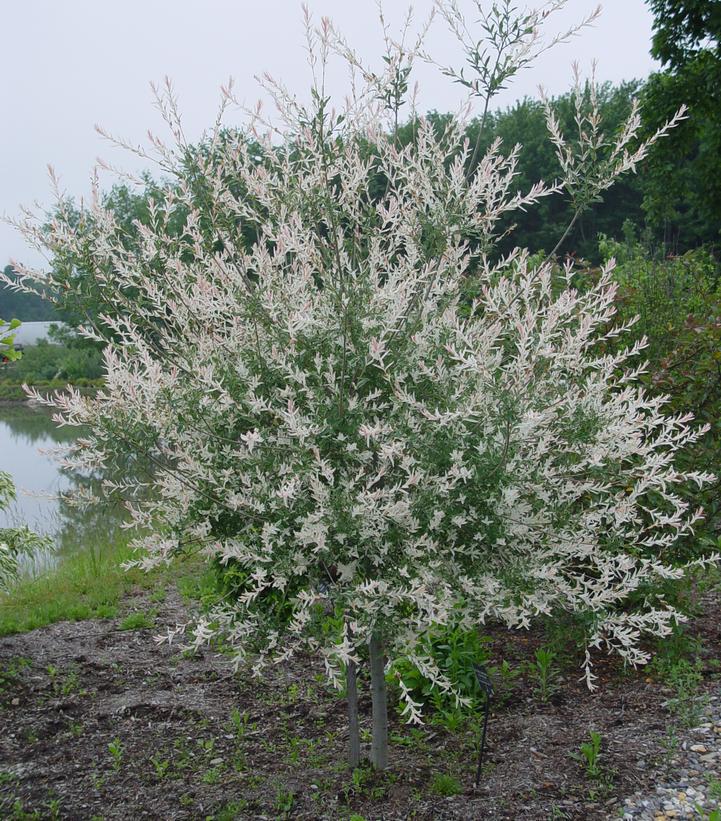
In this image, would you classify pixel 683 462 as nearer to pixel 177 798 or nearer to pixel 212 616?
pixel 212 616

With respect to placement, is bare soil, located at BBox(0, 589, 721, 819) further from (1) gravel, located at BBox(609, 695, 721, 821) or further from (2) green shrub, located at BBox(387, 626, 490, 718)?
(2) green shrub, located at BBox(387, 626, 490, 718)

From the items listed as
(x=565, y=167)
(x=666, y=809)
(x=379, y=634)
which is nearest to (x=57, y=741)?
(x=379, y=634)

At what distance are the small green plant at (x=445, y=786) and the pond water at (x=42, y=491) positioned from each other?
2.00 metres

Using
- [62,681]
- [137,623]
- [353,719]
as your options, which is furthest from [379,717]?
[137,623]

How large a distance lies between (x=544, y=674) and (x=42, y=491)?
114 inches

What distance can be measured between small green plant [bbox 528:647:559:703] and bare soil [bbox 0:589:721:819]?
0.04 meters

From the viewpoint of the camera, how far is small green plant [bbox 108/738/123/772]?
3.81m

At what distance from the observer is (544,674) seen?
13.9 feet

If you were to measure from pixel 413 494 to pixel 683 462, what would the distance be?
275cm

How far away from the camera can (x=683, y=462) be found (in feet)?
15.6

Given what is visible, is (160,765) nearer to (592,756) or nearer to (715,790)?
(592,756)

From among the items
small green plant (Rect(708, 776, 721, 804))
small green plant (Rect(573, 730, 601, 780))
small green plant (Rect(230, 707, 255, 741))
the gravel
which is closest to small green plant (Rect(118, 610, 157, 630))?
small green plant (Rect(230, 707, 255, 741))

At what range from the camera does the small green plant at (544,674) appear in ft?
13.9

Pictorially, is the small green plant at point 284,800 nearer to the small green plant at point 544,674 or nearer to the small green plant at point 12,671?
the small green plant at point 544,674
